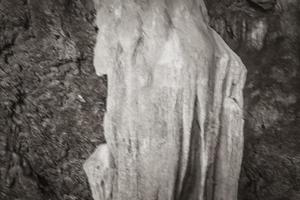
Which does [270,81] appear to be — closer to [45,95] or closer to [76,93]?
[76,93]

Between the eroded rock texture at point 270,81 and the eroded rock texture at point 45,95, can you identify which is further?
the eroded rock texture at point 270,81

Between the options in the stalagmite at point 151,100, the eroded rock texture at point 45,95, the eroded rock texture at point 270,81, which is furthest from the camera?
the eroded rock texture at point 270,81

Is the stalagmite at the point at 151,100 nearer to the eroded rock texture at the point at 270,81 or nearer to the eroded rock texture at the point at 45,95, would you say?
the eroded rock texture at the point at 45,95

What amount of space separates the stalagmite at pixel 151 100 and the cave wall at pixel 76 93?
0.71 feet

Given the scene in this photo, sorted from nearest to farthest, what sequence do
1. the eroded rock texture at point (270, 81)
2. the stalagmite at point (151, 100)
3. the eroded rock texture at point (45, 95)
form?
the stalagmite at point (151, 100) < the eroded rock texture at point (45, 95) < the eroded rock texture at point (270, 81)

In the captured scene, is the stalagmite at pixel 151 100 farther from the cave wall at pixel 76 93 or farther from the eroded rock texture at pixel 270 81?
the eroded rock texture at pixel 270 81

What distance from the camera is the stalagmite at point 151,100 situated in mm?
1092

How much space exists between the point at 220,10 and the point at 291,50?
1.08 feet

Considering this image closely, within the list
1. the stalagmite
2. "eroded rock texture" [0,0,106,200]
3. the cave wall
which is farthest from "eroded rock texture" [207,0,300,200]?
"eroded rock texture" [0,0,106,200]

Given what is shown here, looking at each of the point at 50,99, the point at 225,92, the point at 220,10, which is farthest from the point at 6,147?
the point at 220,10

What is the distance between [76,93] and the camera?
51.3 inches

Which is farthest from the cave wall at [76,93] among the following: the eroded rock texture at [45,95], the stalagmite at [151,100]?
the stalagmite at [151,100]

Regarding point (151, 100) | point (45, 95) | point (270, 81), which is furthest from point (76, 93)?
point (270, 81)

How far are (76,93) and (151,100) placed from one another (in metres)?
0.36
